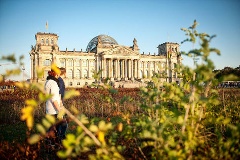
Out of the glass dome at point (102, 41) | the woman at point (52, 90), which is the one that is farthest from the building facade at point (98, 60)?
the woman at point (52, 90)

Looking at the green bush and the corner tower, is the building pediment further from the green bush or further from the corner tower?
the green bush

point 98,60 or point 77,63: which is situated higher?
point 98,60

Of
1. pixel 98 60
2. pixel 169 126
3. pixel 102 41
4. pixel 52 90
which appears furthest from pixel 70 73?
pixel 169 126

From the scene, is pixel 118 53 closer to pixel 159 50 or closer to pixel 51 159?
pixel 159 50

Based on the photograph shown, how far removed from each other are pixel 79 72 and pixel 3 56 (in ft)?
212

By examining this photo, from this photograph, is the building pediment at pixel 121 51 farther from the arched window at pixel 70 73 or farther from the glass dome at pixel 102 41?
the arched window at pixel 70 73

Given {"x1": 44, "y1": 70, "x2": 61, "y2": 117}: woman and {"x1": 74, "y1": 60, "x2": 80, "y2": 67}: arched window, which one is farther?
{"x1": 74, "y1": 60, "x2": 80, "y2": 67}: arched window

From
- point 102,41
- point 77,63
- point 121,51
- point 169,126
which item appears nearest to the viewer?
point 169,126

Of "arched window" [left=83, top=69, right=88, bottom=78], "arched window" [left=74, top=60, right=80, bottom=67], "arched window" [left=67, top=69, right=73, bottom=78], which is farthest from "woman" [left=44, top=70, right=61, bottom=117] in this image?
"arched window" [left=83, top=69, right=88, bottom=78]

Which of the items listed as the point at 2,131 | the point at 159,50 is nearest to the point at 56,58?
the point at 159,50

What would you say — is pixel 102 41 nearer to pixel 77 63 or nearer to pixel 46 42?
pixel 77 63

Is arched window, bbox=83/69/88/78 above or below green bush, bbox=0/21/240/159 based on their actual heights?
above

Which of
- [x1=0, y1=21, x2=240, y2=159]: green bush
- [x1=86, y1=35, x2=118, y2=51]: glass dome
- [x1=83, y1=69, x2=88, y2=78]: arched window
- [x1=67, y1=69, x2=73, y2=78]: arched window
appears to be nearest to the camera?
[x1=0, y1=21, x2=240, y2=159]: green bush

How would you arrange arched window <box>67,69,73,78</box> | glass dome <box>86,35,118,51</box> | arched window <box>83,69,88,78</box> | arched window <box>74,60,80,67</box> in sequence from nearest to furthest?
arched window <box>67,69,73,78</box> < arched window <box>74,60,80,67</box> < arched window <box>83,69,88,78</box> < glass dome <box>86,35,118,51</box>
